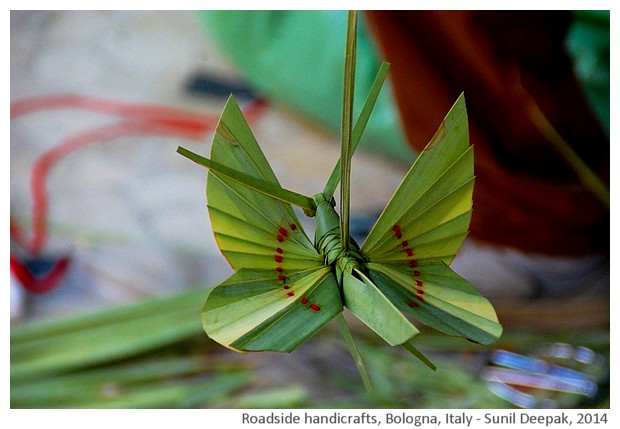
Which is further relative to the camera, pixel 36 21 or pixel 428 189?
pixel 36 21

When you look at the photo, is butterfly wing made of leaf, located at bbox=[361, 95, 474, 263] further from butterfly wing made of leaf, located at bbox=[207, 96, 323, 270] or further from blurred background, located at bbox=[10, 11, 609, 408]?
blurred background, located at bbox=[10, 11, 609, 408]

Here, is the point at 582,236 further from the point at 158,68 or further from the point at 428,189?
the point at 158,68

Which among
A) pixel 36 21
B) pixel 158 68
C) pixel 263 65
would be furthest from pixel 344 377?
pixel 36 21

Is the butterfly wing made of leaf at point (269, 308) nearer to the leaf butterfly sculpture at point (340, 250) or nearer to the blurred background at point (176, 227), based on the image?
the leaf butterfly sculpture at point (340, 250)

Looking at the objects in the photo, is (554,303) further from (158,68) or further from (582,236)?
(158,68)

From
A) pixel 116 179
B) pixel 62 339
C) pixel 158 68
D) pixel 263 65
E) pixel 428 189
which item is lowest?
pixel 428 189

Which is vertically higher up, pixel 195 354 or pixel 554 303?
pixel 554 303

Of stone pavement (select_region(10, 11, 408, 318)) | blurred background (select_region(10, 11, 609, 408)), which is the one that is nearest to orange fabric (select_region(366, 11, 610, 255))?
blurred background (select_region(10, 11, 609, 408))
